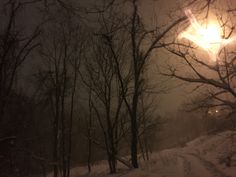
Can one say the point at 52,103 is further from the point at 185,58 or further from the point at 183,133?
the point at 183,133

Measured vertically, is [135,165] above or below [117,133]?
below

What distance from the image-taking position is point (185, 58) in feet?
44.9

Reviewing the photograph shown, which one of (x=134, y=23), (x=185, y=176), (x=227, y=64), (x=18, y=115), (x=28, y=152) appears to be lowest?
(x=185, y=176)

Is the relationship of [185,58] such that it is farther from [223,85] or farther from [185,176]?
[185,176]

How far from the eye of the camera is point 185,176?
51.1ft

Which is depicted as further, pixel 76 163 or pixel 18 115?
pixel 76 163

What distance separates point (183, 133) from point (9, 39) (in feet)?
323

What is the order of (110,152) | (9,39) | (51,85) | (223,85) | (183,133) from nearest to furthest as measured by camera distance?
(223,85)
(9,39)
(110,152)
(51,85)
(183,133)

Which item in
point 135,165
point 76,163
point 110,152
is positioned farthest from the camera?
point 76,163

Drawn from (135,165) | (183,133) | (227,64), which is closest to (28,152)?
(227,64)

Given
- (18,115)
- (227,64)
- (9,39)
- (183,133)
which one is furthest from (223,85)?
(183,133)

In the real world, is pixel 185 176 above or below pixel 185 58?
below

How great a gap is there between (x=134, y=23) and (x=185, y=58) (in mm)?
8251

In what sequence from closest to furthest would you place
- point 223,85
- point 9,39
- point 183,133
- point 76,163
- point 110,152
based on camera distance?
1. point 223,85
2. point 9,39
3. point 110,152
4. point 76,163
5. point 183,133
